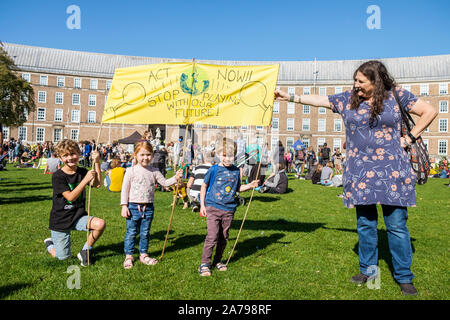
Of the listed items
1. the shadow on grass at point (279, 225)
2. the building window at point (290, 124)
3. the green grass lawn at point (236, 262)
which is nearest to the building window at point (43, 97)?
the building window at point (290, 124)

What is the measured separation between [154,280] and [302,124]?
68.8m

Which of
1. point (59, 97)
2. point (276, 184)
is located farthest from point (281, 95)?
point (59, 97)

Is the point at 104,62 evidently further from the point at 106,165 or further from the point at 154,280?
the point at 154,280

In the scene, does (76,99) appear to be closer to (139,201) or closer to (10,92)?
(10,92)

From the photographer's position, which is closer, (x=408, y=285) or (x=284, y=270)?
(x=408, y=285)

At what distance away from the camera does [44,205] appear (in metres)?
9.35

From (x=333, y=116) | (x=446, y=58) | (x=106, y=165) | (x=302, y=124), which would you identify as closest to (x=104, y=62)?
(x=302, y=124)

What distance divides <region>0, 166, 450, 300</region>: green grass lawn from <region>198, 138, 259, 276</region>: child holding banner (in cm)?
34

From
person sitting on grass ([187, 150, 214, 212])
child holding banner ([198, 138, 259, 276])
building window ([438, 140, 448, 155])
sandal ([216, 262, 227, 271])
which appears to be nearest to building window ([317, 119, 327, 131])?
building window ([438, 140, 448, 155])

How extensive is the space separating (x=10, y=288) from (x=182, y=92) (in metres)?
3.26

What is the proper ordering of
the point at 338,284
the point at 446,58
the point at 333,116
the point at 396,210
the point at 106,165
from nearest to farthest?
the point at 396,210
the point at 338,284
the point at 106,165
the point at 446,58
the point at 333,116

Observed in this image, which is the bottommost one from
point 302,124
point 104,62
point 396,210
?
point 396,210

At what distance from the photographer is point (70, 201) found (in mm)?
4652

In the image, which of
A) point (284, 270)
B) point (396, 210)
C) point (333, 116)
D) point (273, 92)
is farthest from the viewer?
point (333, 116)
